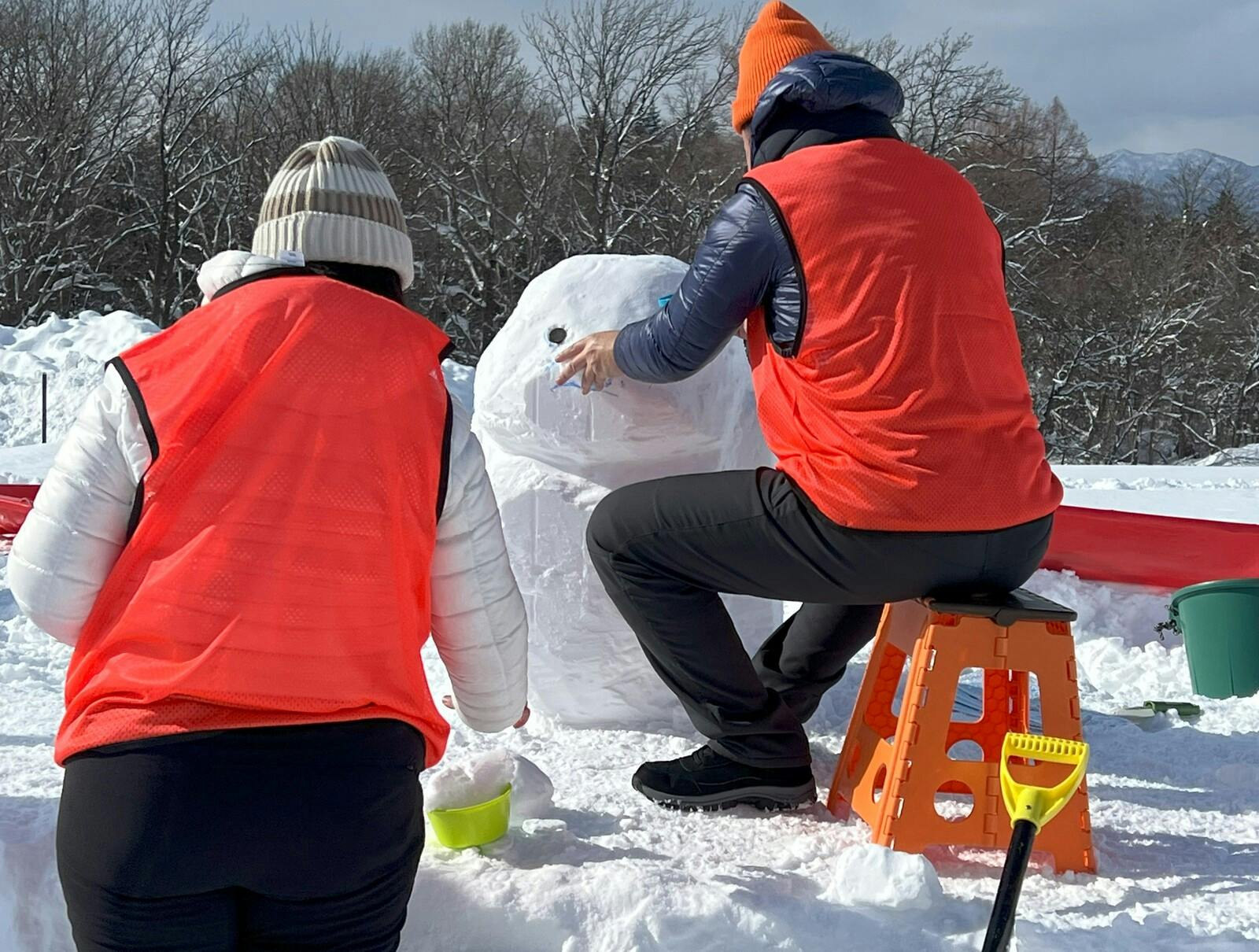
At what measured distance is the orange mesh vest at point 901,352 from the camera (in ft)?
6.32

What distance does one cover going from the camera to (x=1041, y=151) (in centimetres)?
2347

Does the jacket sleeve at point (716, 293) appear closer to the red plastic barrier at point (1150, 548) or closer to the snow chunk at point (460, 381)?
the red plastic barrier at point (1150, 548)

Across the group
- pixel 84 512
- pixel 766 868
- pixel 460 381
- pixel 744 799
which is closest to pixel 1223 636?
pixel 744 799

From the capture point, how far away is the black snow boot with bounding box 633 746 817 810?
2.28 metres

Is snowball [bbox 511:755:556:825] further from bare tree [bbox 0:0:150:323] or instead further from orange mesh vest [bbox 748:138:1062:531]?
bare tree [bbox 0:0:150:323]

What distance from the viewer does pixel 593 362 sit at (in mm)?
2426

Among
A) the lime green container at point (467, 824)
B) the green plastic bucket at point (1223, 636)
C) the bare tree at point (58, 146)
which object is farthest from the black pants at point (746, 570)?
the bare tree at point (58, 146)

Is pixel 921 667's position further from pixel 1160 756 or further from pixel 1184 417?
pixel 1184 417

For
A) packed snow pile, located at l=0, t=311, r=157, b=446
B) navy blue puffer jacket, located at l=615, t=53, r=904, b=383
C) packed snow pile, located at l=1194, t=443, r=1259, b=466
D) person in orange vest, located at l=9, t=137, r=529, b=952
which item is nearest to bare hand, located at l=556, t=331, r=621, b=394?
navy blue puffer jacket, located at l=615, t=53, r=904, b=383

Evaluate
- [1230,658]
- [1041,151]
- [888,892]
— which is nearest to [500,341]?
[888,892]

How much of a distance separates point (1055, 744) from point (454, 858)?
0.99m

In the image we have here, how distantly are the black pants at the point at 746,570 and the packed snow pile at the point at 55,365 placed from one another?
904 cm

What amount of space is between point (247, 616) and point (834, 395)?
1.08m

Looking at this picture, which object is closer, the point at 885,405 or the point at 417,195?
the point at 885,405
